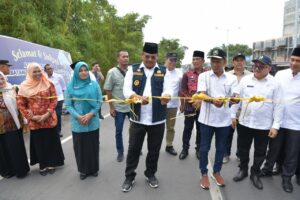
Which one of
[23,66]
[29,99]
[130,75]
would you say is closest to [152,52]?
[130,75]

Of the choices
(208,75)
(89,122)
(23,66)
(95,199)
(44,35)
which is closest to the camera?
(95,199)

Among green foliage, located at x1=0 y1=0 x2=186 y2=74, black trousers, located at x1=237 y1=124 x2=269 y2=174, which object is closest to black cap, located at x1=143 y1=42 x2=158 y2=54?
black trousers, located at x1=237 y1=124 x2=269 y2=174

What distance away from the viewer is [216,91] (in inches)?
149

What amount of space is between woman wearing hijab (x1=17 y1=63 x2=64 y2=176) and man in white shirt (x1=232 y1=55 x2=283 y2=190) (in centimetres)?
298

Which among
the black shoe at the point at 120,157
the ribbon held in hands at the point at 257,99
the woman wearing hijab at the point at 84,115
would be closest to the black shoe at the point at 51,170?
the woman wearing hijab at the point at 84,115

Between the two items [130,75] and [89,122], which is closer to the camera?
[130,75]

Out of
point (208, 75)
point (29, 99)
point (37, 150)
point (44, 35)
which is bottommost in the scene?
point (37, 150)

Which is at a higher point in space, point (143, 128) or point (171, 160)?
point (143, 128)

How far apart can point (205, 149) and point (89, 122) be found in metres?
1.80

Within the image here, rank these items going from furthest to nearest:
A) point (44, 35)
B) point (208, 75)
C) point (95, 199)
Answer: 1. point (44, 35)
2. point (208, 75)
3. point (95, 199)

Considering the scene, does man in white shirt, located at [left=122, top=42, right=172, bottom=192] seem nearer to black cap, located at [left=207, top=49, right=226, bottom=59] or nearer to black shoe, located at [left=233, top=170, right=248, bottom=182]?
black cap, located at [left=207, top=49, right=226, bottom=59]

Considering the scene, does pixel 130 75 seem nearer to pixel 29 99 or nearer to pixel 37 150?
pixel 29 99

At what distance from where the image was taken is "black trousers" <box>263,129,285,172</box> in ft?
13.0

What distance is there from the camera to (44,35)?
9.12m
